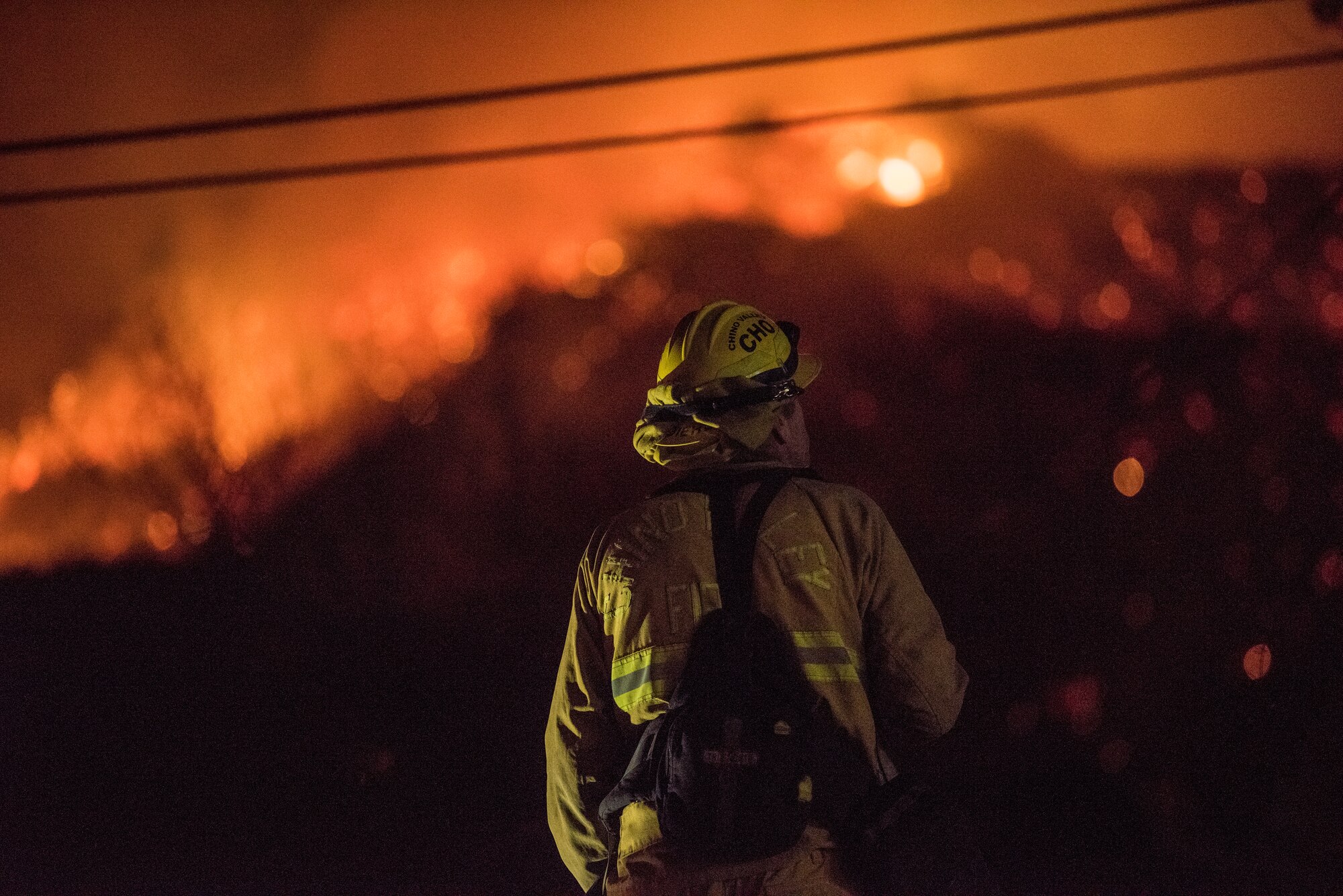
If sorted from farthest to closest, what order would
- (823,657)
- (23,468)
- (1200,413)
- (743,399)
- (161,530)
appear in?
(161,530) → (23,468) → (1200,413) → (743,399) → (823,657)

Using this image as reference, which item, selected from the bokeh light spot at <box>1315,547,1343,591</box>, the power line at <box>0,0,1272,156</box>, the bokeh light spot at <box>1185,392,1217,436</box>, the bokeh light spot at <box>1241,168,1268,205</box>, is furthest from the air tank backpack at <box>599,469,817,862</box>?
the bokeh light spot at <box>1241,168,1268,205</box>

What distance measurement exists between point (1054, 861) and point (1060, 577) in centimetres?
151

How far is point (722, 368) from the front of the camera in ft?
6.89

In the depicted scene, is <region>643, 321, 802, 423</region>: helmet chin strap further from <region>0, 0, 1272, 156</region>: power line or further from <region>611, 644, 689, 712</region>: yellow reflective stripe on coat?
<region>0, 0, 1272, 156</region>: power line

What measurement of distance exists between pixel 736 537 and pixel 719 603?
5.3 inches

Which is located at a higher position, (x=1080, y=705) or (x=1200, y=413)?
(x=1200, y=413)

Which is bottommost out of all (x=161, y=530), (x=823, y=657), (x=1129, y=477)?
(x=1129, y=477)

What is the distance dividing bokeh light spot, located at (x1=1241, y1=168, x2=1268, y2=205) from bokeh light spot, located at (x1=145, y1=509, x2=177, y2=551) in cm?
936

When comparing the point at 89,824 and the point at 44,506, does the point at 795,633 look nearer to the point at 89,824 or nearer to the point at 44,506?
the point at 89,824

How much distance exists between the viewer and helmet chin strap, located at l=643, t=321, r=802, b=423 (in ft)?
6.81

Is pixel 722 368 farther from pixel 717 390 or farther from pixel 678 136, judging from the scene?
pixel 678 136

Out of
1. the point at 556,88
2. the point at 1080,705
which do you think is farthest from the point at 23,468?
the point at 1080,705

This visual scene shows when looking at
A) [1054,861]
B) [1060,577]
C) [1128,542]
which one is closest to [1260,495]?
[1128,542]

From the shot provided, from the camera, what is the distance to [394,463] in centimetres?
834
